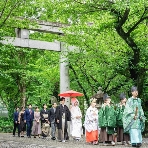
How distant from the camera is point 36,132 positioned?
1994 centimetres

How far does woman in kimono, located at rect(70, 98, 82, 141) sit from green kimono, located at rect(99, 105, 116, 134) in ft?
8.81

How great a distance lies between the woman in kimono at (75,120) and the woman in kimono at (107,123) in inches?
104

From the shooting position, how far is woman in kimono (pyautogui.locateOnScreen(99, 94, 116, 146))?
13.6 meters

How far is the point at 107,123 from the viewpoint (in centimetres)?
1362

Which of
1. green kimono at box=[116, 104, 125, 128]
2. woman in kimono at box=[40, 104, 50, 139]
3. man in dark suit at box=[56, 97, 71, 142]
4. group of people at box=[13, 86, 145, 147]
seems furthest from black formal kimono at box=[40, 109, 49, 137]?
green kimono at box=[116, 104, 125, 128]

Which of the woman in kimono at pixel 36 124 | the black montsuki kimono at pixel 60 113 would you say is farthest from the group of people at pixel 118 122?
the woman in kimono at pixel 36 124

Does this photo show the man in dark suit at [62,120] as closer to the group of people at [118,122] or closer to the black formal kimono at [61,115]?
the black formal kimono at [61,115]

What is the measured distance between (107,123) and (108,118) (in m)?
0.18

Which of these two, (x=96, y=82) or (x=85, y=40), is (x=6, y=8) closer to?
(x=85, y=40)

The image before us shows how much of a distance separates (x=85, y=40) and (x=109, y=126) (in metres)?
7.14

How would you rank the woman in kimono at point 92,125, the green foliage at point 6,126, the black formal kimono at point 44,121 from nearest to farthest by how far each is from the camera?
the woman in kimono at point 92,125
the black formal kimono at point 44,121
the green foliage at point 6,126

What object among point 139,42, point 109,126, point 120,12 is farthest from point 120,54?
point 109,126

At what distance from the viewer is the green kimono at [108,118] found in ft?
44.6

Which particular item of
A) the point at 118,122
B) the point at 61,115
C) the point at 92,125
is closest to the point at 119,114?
the point at 118,122
